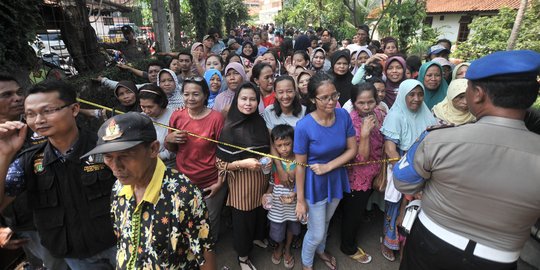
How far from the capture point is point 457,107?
2.79 metres

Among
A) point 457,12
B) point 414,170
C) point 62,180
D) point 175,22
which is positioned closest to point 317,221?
point 414,170

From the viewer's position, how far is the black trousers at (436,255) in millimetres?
1536

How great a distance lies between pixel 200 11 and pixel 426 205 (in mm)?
14125

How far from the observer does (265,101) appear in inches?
142

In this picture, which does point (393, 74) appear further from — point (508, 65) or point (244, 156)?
point (508, 65)

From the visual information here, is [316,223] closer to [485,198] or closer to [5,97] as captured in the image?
[485,198]

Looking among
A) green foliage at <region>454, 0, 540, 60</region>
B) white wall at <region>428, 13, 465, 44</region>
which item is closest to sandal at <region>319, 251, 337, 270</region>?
green foliage at <region>454, 0, 540, 60</region>

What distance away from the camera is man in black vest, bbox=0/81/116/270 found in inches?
70.7

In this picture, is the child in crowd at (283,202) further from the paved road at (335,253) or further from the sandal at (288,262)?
the paved road at (335,253)

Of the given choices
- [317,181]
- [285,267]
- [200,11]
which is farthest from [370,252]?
[200,11]

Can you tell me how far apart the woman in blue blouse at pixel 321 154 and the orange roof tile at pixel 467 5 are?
2018cm

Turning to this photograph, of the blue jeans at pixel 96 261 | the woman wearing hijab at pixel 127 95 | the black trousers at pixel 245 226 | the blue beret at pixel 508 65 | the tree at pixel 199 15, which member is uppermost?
the tree at pixel 199 15

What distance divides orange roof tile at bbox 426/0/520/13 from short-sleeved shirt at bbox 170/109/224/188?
67.9 ft

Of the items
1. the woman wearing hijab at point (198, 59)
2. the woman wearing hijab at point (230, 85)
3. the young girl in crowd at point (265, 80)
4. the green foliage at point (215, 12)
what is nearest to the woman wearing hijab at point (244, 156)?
the young girl in crowd at point (265, 80)
